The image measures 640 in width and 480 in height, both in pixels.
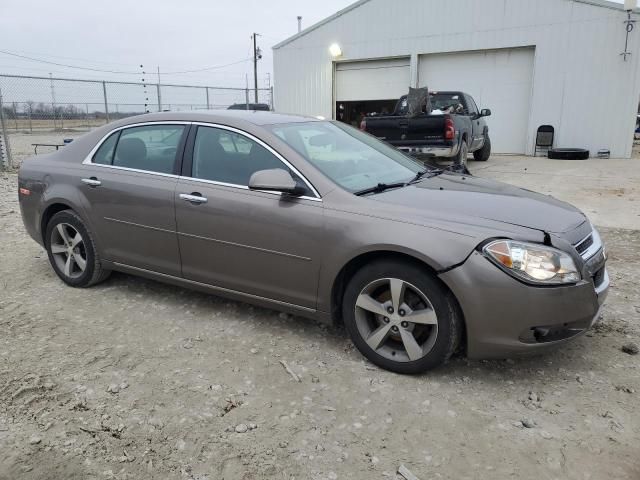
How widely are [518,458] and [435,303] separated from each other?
853mm

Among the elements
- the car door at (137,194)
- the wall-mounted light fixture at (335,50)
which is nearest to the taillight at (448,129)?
the car door at (137,194)

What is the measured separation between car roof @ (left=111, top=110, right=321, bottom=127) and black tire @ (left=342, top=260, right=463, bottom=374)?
1.42 m

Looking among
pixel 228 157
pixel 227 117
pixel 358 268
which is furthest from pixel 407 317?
pixel 227 117

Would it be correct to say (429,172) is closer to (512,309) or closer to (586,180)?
(512,309)

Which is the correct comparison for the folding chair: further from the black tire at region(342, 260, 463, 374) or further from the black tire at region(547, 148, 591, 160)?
the black tire at region(342, 260, 463, 374)

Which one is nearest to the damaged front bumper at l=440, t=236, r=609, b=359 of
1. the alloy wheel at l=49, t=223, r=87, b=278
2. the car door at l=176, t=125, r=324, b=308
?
the car door at l=176, t=125, r=324, b=308

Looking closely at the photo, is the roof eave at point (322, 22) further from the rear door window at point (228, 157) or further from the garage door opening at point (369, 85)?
the rear door window at point (228, 157)

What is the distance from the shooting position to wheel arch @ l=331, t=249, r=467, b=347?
2.87 metres

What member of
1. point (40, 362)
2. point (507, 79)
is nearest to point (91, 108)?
point (507, 79)

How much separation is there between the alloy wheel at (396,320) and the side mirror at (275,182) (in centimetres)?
76

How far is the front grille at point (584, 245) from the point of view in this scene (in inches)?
114

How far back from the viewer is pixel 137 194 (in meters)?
3.94

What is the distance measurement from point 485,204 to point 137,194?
2521 millimetres

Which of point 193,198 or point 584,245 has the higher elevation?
point 193,198
